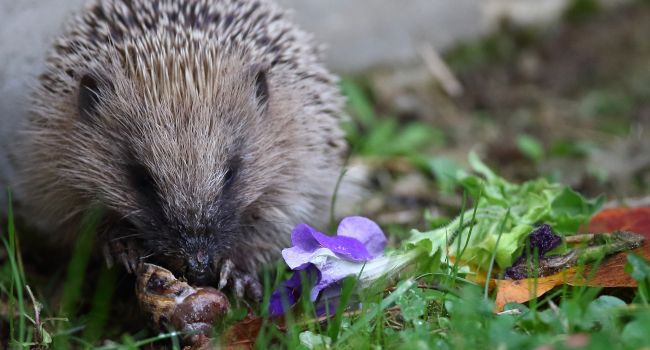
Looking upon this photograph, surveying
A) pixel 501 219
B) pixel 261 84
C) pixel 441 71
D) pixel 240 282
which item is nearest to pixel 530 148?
pixel 441 71

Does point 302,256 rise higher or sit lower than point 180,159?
lower

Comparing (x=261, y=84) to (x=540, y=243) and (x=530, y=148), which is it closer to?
(x=540, y=243)

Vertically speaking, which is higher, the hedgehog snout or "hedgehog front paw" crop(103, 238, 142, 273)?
the hedgehog snout

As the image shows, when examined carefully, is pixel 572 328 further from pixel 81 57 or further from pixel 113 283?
pixel 81 57

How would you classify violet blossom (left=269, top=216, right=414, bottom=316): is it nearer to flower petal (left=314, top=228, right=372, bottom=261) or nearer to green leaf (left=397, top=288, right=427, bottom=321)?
flower petal (left=314, top=228, right=372, bottom=261)

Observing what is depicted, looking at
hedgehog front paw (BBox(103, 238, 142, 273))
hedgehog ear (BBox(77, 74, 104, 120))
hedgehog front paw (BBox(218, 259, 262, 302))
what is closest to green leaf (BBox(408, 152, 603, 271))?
hedgehog front paw (BBox(218, 259, 262, 302))

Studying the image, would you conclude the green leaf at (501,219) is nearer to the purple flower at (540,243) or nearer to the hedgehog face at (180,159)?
the purple flower at (540,243)
